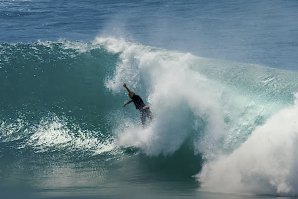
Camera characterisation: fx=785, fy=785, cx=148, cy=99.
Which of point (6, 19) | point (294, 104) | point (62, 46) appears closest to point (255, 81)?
point (294, 104)

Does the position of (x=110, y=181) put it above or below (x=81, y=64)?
below

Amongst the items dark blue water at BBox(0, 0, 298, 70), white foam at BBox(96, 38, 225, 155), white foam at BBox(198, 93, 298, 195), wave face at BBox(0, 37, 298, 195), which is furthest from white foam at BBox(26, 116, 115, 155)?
dark blue water at BBox(0, 0, 298, 70)

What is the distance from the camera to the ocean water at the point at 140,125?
18531 millimetres

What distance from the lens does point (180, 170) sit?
66.7 ft

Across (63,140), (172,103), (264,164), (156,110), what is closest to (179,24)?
(63,140)

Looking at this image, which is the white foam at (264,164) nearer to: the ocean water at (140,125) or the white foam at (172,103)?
the ocean water at (140,125)

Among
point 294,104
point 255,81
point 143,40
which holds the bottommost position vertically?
point 294,104

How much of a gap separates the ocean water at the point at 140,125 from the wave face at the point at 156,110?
33mm

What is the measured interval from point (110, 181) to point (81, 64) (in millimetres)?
7587

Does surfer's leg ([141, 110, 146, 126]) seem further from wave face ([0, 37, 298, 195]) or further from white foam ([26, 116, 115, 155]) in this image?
white foam ([26, 116, 115, 155])

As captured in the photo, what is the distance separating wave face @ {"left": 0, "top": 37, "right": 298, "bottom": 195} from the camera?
61.9 ft

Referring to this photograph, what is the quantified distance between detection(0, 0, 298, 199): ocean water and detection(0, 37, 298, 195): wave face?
0.03 meters

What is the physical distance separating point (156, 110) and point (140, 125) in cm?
99

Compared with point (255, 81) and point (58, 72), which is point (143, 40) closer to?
point (58, 72)
